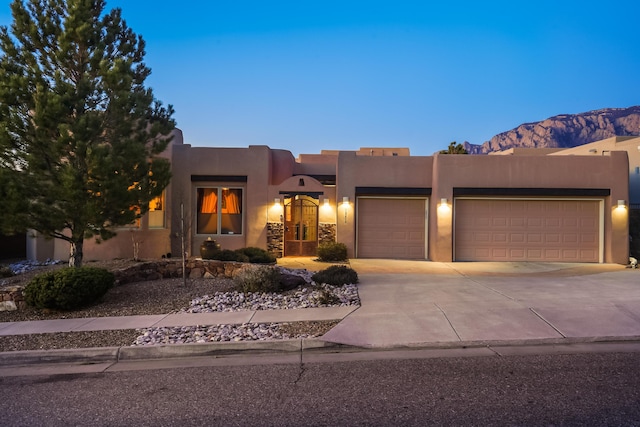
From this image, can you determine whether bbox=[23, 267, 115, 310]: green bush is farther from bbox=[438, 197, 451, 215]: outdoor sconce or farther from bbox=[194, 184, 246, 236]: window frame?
bbox=[438, 197, 451, 215]: outdoor sconce

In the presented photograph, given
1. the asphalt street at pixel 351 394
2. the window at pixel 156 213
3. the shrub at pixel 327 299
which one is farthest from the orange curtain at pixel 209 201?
the asphalt street at pixel 351 394

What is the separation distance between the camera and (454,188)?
15273 millimetres

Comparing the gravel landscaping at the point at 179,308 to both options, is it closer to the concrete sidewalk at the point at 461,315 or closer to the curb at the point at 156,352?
the curb at the point at 156,352

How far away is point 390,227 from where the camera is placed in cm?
1627

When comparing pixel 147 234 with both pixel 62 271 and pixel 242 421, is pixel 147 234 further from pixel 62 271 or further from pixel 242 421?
pixel 242 421

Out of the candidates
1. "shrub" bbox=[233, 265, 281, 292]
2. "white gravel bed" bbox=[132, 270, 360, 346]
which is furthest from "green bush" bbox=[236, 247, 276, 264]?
"shrub" bbox=[233, 265, 281, 292]

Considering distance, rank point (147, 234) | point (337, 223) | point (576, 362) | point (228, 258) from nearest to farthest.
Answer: point (576, 362) → point (228, 258) → point (147, 234) → point (337, 223)

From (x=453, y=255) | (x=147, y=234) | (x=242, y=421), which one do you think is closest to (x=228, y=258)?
(x=147, y=234)

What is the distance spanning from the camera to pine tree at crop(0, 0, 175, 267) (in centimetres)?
877

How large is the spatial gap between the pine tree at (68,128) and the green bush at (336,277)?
450 centimetres

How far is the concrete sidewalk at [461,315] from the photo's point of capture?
6191 mm

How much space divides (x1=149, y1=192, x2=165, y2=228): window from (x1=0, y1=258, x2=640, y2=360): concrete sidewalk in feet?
26.7

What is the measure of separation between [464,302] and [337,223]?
27.2ft

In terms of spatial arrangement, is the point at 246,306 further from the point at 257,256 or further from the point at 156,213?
the point at 156,213
